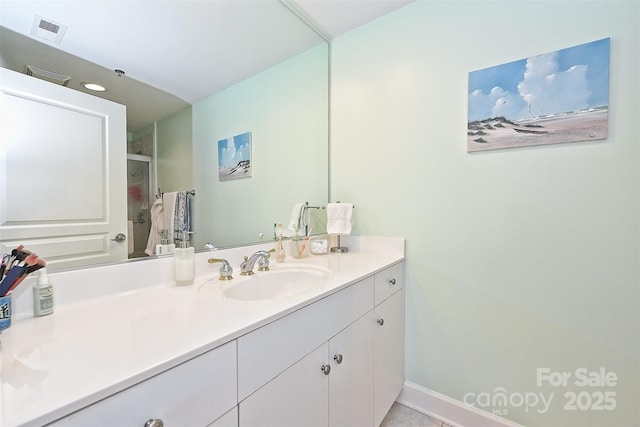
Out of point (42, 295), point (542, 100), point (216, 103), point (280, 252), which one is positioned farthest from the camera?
point (280, 252)

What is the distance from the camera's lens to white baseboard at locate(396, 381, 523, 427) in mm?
1266

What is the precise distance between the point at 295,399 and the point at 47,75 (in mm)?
1179

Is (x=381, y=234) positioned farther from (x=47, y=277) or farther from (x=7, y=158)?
(x=7, y=158)

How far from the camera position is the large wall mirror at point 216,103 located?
80 cm

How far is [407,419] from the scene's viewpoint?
54.7 inches

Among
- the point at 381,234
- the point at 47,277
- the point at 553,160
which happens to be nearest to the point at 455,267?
the point at 381,234

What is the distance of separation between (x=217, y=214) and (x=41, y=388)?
2.84 ft

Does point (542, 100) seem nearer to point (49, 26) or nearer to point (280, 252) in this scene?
point (280, 252)

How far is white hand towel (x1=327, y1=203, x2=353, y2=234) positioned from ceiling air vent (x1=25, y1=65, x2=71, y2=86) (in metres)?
1.26

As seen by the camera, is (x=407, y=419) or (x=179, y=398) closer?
(x=179, y=398)

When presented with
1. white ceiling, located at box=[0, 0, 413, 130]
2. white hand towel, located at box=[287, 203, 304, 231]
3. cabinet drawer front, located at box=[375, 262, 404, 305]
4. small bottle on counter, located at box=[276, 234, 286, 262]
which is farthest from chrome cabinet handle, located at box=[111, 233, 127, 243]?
cabinet drawer front, located at box=[375, 262, 404, 305]

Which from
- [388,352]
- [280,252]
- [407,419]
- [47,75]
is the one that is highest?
[47,75]

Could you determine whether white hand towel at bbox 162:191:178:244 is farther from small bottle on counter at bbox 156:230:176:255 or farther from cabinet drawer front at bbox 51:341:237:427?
cabinet drawer front at bbox 51:341:237:427

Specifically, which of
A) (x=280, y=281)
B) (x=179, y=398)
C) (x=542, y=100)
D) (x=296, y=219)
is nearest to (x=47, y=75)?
(x=179, y=398)
